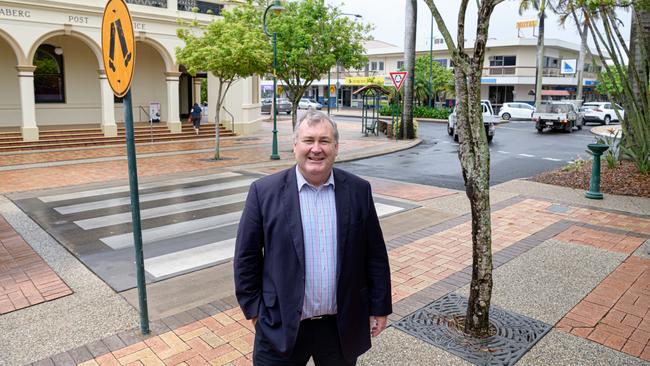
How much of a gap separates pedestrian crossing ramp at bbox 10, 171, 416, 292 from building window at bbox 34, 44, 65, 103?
11945 millimetres

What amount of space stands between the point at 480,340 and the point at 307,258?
2.42 metres

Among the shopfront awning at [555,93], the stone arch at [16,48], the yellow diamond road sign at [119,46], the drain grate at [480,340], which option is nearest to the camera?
the yellow diamond road sign at [119,46]

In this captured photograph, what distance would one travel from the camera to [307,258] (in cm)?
264

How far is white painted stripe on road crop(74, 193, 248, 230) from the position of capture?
8484 millimetres

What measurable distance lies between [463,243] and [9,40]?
17772 mm

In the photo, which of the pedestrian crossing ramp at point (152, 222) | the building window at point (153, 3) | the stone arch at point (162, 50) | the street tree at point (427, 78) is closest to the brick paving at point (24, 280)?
the pedestrian crossing ramp at point (152, 222)

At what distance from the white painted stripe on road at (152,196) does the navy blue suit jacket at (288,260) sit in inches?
304

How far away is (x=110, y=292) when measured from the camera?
5469mm

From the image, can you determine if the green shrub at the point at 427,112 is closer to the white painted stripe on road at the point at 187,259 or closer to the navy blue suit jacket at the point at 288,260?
the white painted stripe on road at the point at 187,259

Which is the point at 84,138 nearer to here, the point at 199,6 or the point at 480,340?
the point at 199,6

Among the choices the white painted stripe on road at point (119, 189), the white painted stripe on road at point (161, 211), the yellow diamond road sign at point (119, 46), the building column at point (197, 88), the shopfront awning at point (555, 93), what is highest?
the shopfront awning at point (555, 93)

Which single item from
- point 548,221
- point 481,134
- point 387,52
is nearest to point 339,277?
point 481,134

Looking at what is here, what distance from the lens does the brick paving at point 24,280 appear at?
525 centimetres

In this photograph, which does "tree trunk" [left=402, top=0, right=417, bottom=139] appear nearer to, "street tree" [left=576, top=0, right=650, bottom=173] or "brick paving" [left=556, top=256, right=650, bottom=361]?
"street tree" [left=576, top=0, right=650, bottom=173]
